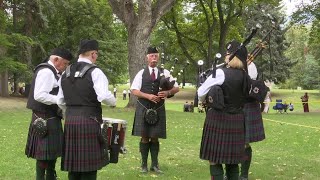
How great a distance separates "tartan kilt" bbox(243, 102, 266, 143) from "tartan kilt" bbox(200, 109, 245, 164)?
851 mm

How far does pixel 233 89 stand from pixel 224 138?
1.76 feet

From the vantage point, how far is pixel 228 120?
15.5ft

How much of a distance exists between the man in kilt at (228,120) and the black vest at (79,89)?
3.69 feet

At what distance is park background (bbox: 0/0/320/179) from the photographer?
22.9 feet

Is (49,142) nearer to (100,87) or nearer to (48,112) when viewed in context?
(48,112)

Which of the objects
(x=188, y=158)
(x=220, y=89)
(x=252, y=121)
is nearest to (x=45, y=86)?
(x=220, y=89)

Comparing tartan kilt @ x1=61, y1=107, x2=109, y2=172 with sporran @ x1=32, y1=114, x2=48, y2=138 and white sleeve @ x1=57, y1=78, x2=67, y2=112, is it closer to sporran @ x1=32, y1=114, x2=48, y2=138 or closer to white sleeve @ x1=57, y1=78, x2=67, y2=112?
white sleeve @ x1=57, y1=78, x2=67, y2=112

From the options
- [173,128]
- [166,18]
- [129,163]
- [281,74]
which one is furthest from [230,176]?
[281,74]

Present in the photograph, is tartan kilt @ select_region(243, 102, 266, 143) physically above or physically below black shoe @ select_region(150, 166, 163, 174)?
above

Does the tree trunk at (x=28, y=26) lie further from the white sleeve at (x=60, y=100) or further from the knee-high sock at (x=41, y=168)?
the white sleeve at (x=60, y=100)

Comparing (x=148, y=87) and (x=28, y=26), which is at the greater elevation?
(x=28, y=26)

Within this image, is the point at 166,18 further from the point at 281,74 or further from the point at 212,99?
the point at 212,99

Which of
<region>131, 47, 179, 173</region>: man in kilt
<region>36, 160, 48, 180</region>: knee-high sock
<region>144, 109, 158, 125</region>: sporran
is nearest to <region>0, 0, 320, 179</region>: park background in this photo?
<region>131, 47, 179, 173</region>: man in kilt

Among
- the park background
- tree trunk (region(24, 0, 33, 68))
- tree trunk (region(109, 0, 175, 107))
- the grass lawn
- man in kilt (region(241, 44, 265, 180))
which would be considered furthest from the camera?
tree trunk (region(24, 0, 33, 68))
